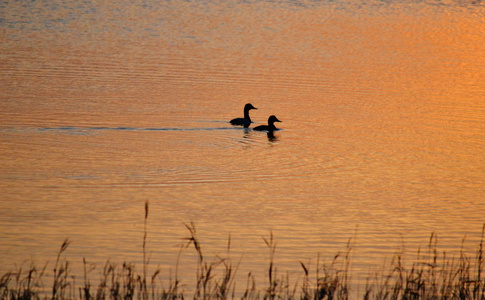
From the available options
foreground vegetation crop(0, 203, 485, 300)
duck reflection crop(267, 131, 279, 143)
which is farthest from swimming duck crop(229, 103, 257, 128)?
foreground vegetation crop(0, 203, 485, 300)

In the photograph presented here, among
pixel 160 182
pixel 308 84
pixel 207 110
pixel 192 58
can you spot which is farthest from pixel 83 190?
pixel 192 58

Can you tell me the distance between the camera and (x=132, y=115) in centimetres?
1825

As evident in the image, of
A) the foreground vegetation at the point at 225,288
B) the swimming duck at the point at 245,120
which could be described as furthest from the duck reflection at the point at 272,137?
the foreground vegetation at the point at 225,288

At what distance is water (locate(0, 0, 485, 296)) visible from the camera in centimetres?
993

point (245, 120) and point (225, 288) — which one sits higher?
point (245, 120)

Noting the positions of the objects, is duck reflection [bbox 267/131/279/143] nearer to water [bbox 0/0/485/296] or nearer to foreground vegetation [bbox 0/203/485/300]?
water [bbox 0/0/485/296]

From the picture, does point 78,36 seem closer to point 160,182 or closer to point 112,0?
point 112,0

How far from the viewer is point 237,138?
56.0ft

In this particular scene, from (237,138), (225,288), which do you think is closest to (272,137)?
(237,138)

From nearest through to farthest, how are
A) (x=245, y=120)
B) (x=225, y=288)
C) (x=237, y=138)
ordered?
(x=225, y=288)
(x=237, y=138)
(x=245, y=120)

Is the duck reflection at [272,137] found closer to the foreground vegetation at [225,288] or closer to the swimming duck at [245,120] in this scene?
the swimming duck at [245,120]

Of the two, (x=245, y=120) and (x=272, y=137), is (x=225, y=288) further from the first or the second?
(x=245, y=120)

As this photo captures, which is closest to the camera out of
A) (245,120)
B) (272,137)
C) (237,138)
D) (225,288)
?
(225,288)

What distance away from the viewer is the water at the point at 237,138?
391 inches
